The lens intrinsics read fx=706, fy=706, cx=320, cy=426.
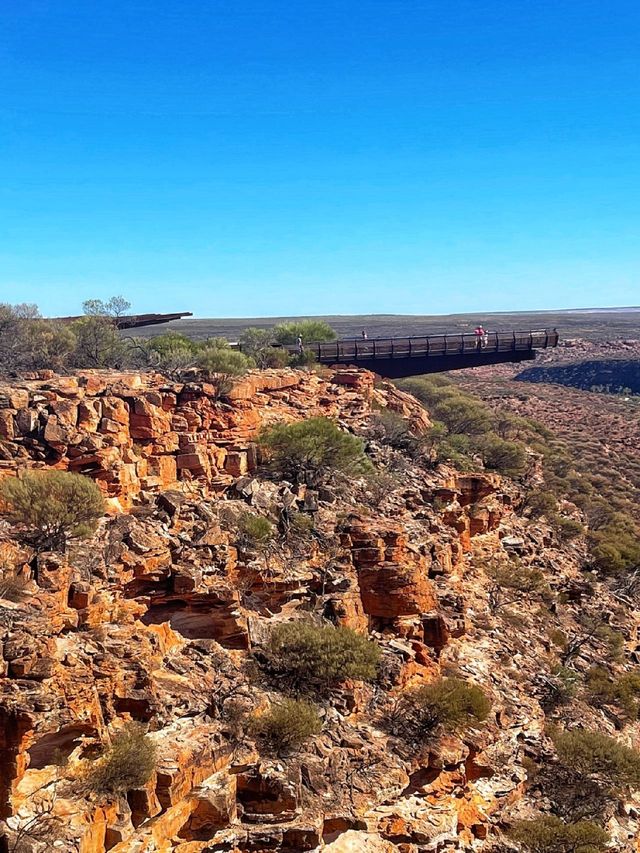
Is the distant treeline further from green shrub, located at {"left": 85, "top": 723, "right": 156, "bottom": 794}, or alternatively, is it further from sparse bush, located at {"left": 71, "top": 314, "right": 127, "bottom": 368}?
green shrub, located at {"left": 85, "top": 723, "right": 156, "bottom": 794}

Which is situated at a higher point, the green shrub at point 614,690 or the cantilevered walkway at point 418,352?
the cantilevered walkway at point 418,352

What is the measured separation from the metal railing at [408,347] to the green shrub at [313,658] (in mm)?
19016

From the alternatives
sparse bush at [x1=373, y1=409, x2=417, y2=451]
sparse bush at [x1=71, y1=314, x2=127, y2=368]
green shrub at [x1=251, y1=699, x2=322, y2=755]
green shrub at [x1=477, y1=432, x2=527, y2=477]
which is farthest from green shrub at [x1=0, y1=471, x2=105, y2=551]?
green shrub at [x1=477, y1=432, x2=527, y2=477]

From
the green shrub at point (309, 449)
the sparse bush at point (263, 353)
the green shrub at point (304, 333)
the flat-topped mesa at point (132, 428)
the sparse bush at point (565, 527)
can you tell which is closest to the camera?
the flat-topped mesa at point (132, 428)

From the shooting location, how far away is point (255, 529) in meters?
16.9

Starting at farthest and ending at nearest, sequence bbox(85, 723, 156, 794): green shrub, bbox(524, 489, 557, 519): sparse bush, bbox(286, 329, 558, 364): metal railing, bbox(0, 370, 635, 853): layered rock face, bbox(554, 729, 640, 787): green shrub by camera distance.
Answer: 1. bbox(286, 329, 558, 364): metal railing
2. bbox(524, 489, 557, 519): sparse bush
3. bbox(554, 729, 640, 787): green shrub
4. bbox(0, 370, 635, 853): layered rock face
5. bbox(85, 723, 156, 794): green shrub

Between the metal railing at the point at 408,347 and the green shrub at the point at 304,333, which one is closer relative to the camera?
the metal railing at the point at 408,347

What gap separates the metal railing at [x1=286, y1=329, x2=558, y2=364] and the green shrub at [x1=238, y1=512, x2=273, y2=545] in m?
15.7

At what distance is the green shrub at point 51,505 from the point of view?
13945mm

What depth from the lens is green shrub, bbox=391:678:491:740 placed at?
14.5 metres

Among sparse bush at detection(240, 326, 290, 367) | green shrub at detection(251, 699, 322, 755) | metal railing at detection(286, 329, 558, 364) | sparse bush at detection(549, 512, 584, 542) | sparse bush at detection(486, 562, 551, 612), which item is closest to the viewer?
green shrub at detection(251, 699, 322, 755)

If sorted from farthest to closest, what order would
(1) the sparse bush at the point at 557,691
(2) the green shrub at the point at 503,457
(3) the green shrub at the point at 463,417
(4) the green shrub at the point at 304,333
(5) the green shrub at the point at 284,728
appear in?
(4) the green shrub at the point at 304,333 → (3) the green shrub at the point at 463,417 → (2) the green shrub at the point at 503,457 → (1) the sparse bush at the point at 557,691 → (5) the green shrub at the point at 284,728

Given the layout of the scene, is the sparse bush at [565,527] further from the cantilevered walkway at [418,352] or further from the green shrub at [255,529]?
the green shrub at [255,529]

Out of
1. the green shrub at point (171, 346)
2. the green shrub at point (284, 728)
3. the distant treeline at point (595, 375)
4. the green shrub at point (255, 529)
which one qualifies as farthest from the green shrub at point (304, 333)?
the distant treeline at point (595, 375)
